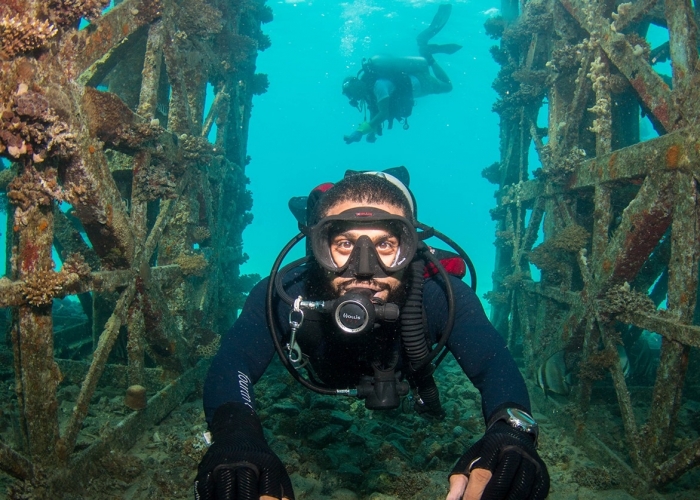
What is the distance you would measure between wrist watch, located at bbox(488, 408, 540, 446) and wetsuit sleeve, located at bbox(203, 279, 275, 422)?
4.93ft

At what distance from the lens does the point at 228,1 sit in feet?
32.9

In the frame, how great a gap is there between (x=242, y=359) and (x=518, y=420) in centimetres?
185

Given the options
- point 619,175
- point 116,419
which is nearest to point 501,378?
point 619,175

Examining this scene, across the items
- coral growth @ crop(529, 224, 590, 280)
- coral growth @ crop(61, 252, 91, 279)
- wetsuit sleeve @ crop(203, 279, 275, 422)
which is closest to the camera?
wetsuit sleeve @ crop(203, 279, 275, 422)

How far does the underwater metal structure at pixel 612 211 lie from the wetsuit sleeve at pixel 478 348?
267 centimetres

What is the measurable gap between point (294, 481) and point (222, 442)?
2949 millimetres

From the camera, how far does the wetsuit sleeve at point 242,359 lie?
8.66 feet

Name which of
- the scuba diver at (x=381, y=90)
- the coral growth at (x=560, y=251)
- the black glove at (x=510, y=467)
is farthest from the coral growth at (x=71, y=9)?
the scuba diver at (x=381, y=90)

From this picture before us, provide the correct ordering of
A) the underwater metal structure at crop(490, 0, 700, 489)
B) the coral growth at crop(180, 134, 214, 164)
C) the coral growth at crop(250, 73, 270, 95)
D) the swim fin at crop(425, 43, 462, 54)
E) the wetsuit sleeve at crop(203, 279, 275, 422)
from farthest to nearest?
the swim fin at crop(425, 43, 462, 54) → the coral growth at crop(250, 73, 270, 95) → the coral growth at crop(180, 134, 214, 164) → the underwater metal structure at crop(490, 0, 700, 489) → the wetsuit sleeve at crop(203, 279, 275, 422)

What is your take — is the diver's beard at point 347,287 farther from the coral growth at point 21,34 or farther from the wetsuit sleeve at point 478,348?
the coral growth at point 21,34

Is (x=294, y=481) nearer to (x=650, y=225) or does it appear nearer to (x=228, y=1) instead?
(x=650, y=225)

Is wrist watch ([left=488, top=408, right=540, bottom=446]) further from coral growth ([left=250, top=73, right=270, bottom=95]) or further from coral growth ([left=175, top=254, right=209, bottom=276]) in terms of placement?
coral growth ([left=250, top=73, right=270, bottom=95])

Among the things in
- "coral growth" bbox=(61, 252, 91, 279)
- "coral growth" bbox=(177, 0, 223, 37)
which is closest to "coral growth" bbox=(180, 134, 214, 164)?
"coral growth" bbox=(177, 0, 223, 37)

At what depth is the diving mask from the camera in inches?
120
